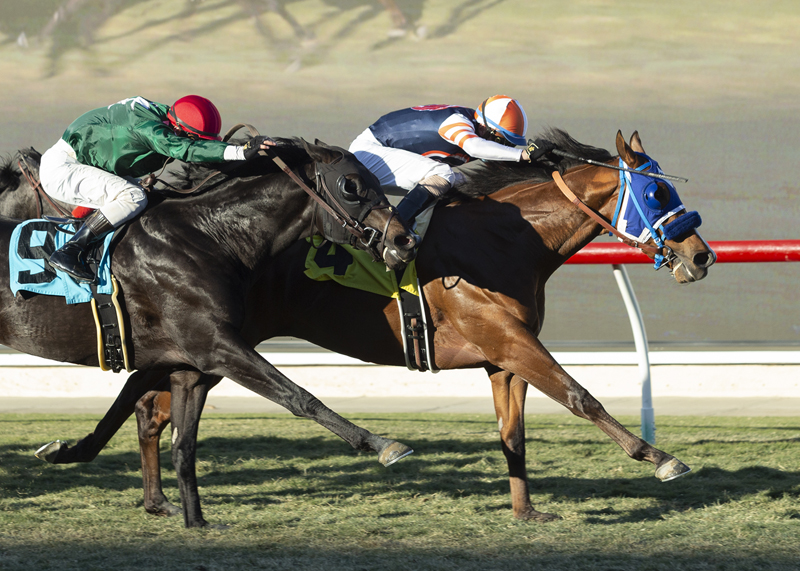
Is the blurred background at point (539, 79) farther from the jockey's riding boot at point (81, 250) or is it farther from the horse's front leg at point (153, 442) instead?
the jockey's riding boot at point (81, 250)

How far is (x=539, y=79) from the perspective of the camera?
35.0ft

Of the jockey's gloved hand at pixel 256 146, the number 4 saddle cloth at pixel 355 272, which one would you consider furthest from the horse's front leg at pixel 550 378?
the jockey's gloved hand at pixel 256 146

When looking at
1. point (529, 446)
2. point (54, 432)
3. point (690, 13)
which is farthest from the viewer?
point (690, 13)

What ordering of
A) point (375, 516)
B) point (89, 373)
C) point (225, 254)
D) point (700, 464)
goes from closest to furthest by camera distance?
point (225, 254), point (375, 516), point (700, 464), point (89, 373)

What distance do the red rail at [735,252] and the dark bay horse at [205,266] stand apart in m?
2.14

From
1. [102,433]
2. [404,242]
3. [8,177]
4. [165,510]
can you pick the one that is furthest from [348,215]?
[8,177]

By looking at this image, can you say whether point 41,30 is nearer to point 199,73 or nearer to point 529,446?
point 199,73

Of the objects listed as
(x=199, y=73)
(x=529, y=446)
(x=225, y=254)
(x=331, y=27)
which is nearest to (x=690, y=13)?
(x=331, y=27)

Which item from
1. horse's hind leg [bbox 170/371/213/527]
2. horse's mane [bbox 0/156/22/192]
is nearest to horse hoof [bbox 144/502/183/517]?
horse's hind leg [bbox 170/371/213/527]

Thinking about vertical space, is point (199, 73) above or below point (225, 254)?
above

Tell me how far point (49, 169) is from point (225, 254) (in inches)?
34.9

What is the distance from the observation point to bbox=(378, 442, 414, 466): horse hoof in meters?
2.80

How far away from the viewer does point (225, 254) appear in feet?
10.9

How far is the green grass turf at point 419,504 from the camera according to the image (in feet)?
9.50
